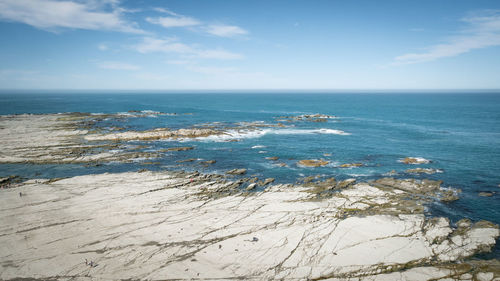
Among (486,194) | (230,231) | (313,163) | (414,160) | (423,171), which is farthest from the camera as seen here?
(414,160)

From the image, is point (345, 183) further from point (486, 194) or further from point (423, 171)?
point (486, 194)

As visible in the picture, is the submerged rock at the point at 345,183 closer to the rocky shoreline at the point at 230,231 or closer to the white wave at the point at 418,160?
the rocky shoreline at the point at 230,231

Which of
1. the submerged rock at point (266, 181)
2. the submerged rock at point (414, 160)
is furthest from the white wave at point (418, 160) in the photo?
the submerged rock at point (266, 181)

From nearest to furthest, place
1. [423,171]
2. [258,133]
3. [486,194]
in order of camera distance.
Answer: [486,194]
[423,171]
[258,133]

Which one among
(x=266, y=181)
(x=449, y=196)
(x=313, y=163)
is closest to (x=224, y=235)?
(x=266, y=181)

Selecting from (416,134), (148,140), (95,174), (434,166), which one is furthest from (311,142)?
(95,174)

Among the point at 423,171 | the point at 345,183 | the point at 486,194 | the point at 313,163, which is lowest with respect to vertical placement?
the point at 486,194

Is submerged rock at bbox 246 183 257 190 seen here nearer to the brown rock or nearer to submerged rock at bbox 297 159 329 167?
submerged rock at bbox 297 159 329 167

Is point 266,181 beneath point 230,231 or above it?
above
